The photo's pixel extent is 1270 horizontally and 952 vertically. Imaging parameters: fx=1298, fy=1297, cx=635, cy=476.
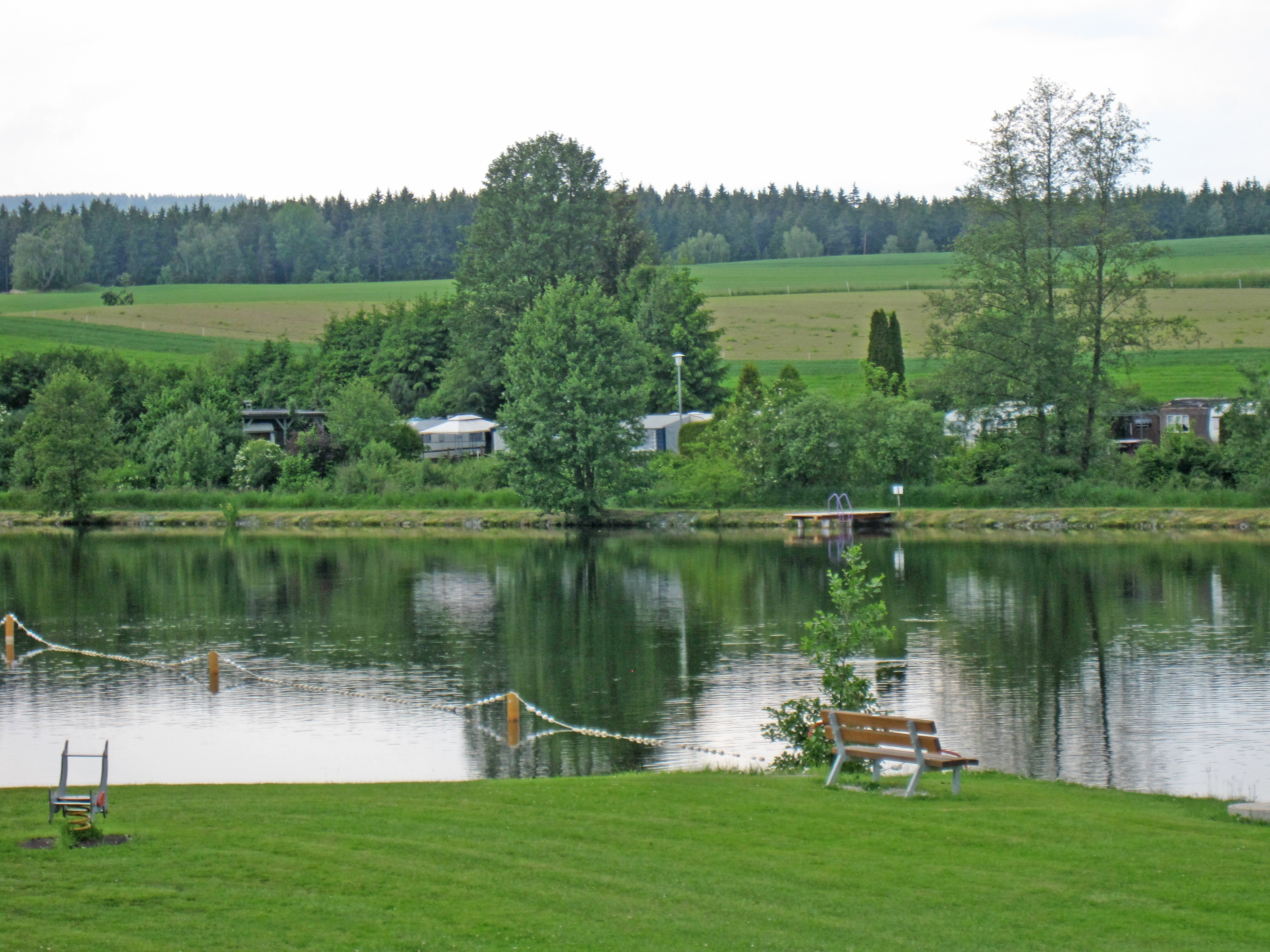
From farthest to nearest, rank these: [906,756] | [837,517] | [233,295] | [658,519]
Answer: [233,295] < [658,519] < [837,517] < [906,756]

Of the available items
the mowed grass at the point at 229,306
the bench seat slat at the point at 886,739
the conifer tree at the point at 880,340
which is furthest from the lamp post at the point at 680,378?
the bench seat slat at the point at 886,739

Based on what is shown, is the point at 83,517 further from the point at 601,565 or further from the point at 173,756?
the point at 173,756

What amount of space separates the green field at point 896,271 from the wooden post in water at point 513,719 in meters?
111

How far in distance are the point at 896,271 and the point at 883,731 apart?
494 ft

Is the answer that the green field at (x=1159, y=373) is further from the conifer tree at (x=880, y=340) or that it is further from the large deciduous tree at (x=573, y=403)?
the large deciduous tree at (x=573, y=403)

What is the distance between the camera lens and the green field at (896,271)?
12938 cm

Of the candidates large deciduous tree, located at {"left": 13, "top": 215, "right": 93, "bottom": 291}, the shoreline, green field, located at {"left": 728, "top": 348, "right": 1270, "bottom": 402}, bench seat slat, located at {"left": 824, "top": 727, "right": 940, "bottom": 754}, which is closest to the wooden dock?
the shoreline

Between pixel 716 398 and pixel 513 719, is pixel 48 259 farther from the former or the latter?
pixel 513 719

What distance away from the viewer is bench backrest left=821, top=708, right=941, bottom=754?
12.2 metres

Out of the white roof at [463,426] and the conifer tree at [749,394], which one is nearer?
the conifer tree at [749,394]

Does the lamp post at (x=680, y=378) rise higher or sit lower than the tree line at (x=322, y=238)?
lower

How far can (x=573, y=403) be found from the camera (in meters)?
62.1

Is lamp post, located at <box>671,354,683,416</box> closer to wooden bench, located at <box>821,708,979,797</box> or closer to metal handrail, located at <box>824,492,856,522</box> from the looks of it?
metal handrail, located at <box>824,492,856,522</box>

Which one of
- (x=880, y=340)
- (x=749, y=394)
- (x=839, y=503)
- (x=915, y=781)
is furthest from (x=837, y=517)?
(x=915, y=781)
